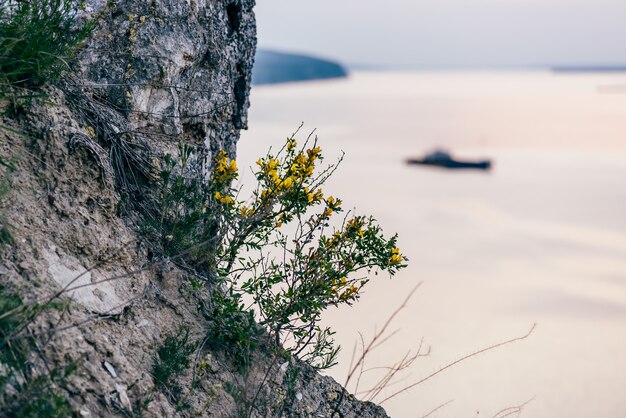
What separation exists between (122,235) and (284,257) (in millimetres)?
856

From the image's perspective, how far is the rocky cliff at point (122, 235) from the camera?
10.3 feet

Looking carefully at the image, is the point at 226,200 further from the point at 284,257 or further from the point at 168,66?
the point at 168,66

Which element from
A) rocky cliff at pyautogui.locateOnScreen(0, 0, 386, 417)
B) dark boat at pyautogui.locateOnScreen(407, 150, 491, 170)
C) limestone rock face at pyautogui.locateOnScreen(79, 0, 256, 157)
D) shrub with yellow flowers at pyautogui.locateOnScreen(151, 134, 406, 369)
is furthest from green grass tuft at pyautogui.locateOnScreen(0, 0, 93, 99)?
dark boat at pyautogui.locateOnScreen(407, 150, 491, 170)

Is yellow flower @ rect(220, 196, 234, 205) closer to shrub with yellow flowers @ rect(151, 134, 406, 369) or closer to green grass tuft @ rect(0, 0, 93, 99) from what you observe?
shrub with yellow flowers @ rect(151, 134, 406, 369)

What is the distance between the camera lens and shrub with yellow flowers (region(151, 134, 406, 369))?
4078 millimetres

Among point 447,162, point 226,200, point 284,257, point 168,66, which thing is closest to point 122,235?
point 226,200

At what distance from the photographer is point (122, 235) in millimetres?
3869

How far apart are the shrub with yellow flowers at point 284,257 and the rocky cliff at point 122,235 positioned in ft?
0.46

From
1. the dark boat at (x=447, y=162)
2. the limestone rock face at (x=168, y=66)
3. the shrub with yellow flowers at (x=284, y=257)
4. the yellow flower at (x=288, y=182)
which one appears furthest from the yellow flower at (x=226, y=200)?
the dark boat at (x=447, y=162)

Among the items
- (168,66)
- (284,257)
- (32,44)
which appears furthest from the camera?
(168,66)

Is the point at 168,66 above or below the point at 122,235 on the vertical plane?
above

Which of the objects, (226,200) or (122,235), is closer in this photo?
(122,235)

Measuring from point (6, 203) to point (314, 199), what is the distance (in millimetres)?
1611

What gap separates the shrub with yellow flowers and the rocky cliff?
5.5 inches
